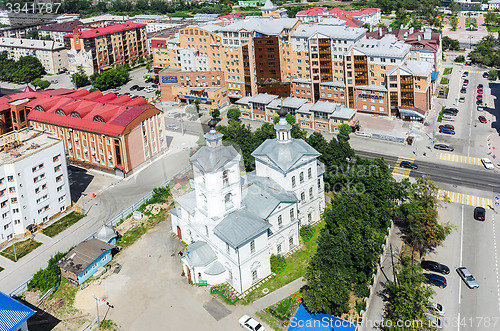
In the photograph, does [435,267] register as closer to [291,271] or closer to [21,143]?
[291,271]

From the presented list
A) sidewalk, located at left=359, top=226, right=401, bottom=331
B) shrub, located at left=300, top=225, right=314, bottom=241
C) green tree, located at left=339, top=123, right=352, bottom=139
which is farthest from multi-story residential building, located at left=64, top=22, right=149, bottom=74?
sidewalk, located at left=359, top=226, right=401, bottom=331

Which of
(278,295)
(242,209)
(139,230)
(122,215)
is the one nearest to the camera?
(278,295)

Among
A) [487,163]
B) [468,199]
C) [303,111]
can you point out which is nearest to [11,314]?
[468,199]

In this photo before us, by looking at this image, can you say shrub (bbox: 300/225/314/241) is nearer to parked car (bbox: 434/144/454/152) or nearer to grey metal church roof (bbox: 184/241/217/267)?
grey metal church roof (bbox: 184/241/217/267)

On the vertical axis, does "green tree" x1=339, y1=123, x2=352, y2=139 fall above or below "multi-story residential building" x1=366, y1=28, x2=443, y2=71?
below

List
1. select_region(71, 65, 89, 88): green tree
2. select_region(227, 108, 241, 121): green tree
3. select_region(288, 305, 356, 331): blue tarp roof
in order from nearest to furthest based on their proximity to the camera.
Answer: select_region(288, 305, 356, 331): blue tarp roof → select_region(227, 108, 241, 121): green tree → select_region(71, 65, 89, 88): green tree

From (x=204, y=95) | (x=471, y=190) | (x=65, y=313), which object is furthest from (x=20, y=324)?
(x=204, y=95)

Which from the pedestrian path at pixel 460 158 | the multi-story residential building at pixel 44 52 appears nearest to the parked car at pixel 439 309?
the pedestrian path at pixel 460 158
